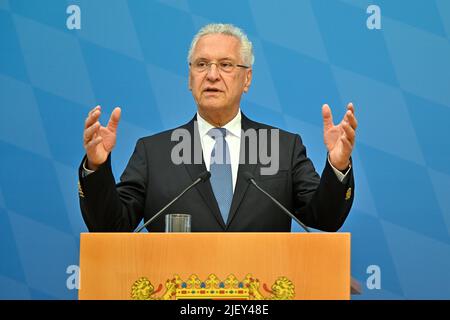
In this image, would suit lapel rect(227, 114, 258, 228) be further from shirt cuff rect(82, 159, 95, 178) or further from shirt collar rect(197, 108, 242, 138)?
shirt cuff rect(82, 159, 95, 178)

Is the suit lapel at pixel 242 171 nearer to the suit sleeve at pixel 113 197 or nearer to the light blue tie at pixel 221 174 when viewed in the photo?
the light blue tie at pixel 221 174

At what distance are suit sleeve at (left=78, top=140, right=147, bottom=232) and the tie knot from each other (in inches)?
11.4

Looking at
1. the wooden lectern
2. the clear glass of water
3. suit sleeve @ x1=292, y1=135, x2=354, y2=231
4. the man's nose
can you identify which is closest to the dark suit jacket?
suit sleeve @ x1=292, y1=135, x2=354, y2=231

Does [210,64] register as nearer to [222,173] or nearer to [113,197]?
[222,173]

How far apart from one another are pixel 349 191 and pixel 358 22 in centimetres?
124

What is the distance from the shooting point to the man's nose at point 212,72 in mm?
2926

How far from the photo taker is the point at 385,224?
3.33m

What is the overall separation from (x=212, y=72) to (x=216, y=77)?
3 centimetres

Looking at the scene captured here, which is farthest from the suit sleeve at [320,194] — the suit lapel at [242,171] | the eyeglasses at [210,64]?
the eyeglasses at [210,64]

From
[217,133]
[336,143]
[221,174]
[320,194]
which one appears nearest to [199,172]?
[221,174]

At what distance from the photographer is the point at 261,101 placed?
3.44 m

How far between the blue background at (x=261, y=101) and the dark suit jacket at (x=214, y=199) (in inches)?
18.0

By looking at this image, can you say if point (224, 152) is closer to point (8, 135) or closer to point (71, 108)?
point (71, 108)

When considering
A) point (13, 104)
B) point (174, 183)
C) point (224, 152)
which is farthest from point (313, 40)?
point (13, 104)
